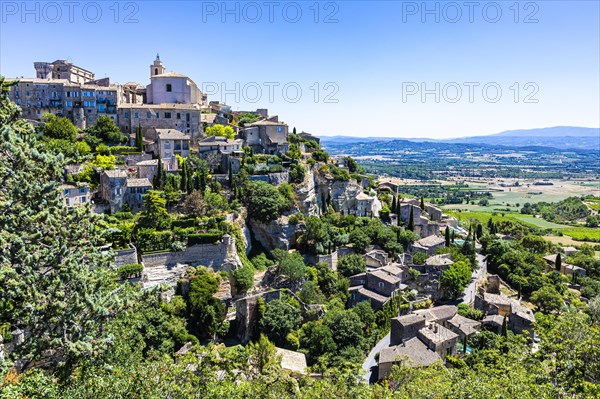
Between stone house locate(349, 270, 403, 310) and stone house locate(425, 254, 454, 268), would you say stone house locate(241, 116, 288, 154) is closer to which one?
stone house locate(349, 270, 403, 310)

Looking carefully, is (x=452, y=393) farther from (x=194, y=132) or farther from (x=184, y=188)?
(x=194, y=132)

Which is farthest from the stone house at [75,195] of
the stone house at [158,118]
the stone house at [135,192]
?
the stone house at [158,118]

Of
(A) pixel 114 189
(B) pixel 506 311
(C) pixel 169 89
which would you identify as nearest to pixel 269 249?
(A) pixel 114 189

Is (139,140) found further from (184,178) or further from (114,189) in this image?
(114,189)

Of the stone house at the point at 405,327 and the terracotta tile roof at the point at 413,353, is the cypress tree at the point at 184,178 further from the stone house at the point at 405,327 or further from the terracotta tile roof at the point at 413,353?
the terracotta tile roof at the point at 413,353

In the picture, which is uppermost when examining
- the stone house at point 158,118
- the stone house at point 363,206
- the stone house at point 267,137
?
the stone house at point 158,118

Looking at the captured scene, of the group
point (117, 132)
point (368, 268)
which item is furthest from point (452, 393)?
point (117, 132)
